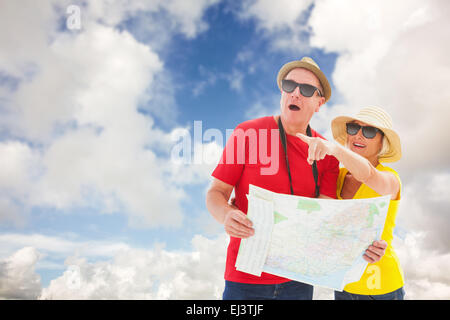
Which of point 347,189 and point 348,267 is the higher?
point 347,189

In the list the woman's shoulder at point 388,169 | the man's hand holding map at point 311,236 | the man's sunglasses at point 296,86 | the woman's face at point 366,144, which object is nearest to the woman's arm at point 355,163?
the woman's shoulder at point 388,169

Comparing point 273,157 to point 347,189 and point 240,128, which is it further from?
point 347,189

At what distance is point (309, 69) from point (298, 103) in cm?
49

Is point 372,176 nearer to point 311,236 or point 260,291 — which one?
A: point 311,236

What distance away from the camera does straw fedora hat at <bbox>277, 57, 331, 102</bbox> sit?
3770mm

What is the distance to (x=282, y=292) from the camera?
337 centimetres

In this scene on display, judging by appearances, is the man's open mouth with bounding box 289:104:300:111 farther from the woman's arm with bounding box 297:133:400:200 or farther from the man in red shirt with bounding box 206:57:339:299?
the woman's arm with bounding box 297:133:400:200

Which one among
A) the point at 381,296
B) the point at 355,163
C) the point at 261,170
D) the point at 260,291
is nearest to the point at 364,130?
the point at 355,163

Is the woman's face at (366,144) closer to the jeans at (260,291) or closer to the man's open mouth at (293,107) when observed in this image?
the man's open mouth at (293,107)

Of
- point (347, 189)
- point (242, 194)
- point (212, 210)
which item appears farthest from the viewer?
point (347, 189)
